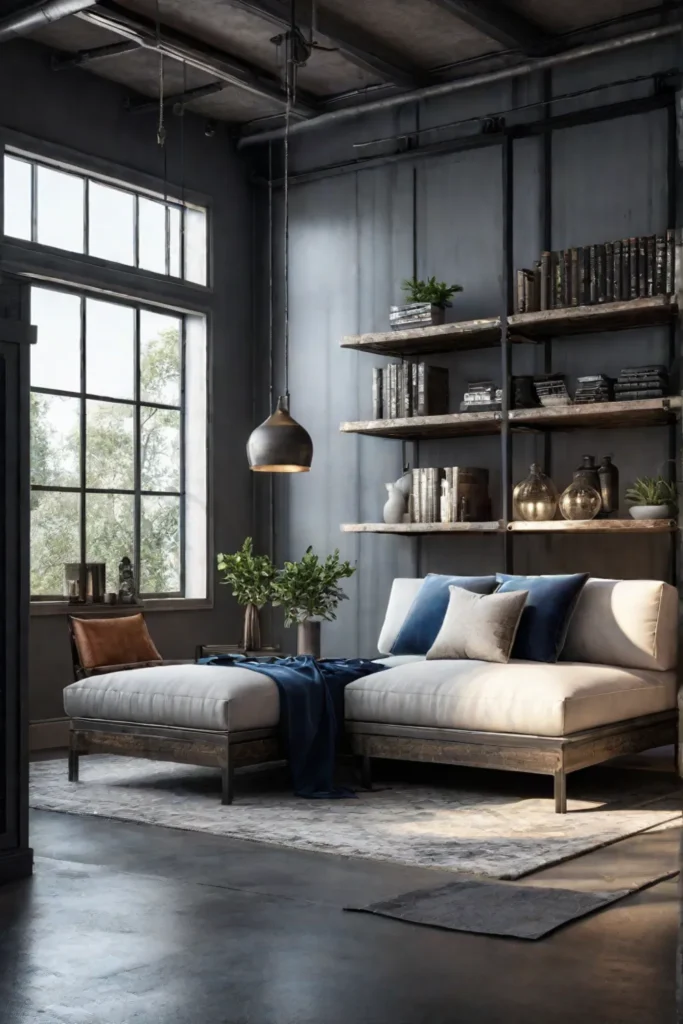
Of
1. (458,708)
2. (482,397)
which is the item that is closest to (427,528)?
(482,397)

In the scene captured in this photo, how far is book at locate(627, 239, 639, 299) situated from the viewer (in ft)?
22.6

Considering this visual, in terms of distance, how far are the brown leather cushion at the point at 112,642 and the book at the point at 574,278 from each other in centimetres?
295

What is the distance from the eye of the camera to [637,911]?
3.72 metres

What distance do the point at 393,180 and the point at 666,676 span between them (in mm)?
3848

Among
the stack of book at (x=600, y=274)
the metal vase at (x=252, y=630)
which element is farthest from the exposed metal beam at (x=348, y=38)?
the metal vase at (x=252, y=630)

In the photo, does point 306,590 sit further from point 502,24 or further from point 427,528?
point 502,24

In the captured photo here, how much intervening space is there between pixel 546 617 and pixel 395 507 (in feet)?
6.25

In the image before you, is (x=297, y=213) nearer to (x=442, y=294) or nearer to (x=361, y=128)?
(x=361, y=128)

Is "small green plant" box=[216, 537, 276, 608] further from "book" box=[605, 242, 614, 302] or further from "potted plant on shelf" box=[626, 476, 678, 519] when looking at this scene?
"book" box=[605, 242, 614, 302]

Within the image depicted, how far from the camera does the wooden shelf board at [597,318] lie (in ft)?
22.2

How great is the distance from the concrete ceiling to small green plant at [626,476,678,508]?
2.51m

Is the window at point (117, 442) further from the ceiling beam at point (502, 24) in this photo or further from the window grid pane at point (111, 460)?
the ceiling beam at point (502, 24)

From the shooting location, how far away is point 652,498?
6941mm

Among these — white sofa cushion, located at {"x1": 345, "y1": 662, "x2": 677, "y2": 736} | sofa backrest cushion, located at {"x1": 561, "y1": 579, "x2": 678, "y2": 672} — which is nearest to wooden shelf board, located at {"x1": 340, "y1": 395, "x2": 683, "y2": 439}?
sofa backrest cushion, located at {"x1": 561, "y1": 579, "x2": 678, "y2": 672}
